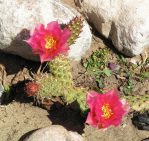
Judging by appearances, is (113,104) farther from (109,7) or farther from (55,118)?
(109,7)

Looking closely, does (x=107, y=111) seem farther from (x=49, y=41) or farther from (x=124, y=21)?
(x=124, y=21)

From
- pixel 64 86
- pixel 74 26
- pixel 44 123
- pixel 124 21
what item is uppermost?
pixel 74 26

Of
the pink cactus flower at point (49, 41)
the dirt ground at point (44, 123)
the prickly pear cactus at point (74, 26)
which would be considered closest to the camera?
the pink cactus flower at point (49, 41)

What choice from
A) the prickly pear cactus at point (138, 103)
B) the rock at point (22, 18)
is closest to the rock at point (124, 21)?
the rock at point (22, 18)

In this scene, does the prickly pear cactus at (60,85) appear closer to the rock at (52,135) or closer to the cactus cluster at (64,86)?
the cactus cluster at (64,86)

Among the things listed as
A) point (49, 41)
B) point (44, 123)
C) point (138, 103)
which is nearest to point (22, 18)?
point (49, 41)

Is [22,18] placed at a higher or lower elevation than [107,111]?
higher

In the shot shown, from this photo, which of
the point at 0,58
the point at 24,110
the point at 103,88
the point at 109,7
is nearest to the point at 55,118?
the point at 24,110
